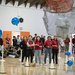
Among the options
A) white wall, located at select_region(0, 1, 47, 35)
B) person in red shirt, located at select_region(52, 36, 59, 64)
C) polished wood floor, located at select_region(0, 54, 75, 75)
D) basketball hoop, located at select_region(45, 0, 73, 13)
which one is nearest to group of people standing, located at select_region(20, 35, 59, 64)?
person in red shirt, located at select_region(52, 36, 59, 64)

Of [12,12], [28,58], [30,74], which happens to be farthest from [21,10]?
[30,74]

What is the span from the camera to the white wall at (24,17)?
101ft

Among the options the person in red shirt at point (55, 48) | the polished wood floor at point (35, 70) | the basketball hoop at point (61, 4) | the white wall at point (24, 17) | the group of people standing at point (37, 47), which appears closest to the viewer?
the basketball hoop at point (61, 4)

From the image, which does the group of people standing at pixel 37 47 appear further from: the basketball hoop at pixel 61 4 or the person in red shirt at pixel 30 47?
the basketball hoop at pixel 61 4

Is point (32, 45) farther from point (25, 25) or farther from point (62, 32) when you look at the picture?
point (25, 25)

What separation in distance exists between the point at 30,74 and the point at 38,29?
2188 centimetres

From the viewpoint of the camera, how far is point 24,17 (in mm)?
32375

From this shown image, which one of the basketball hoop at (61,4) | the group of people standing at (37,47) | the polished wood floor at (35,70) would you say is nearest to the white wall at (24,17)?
the group of people standing at (37,47)

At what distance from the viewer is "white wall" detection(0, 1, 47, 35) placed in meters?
30.8

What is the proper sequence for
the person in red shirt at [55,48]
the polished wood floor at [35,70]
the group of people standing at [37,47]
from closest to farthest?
the polished wood floor at [35,70]
the group of people standing at [37,47]
the person in red shirt at [55,48]

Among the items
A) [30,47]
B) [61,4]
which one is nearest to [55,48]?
[30,47]

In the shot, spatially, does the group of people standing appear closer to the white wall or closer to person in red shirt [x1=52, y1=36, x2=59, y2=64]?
person in red shirt [x1=52, y1=36, x2=59, y2=64]

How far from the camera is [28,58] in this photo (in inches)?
664

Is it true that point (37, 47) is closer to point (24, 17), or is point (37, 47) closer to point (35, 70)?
point (35, 70)
